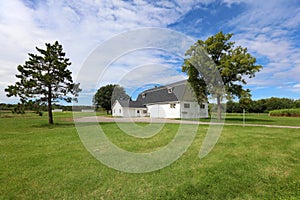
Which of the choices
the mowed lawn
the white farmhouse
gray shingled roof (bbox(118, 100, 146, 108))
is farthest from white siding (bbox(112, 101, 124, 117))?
the mowed lawn

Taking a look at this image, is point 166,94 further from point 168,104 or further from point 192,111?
point 192,111

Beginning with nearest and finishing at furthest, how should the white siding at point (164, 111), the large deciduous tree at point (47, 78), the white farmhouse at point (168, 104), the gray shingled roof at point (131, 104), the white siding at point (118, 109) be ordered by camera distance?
the large deciduous tree at point (47, 78), the white farmhouse at point (168, 104), the white siding at point (164, 111), the gray shingled roof at point (131, 104), the white siding at point (118, 109)

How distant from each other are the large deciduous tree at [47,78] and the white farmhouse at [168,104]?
49.2 feet

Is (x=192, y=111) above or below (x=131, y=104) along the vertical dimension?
below

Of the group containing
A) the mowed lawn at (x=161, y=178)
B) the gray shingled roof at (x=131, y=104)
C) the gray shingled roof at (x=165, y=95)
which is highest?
the gray shingled roof at (x=165, y=95)

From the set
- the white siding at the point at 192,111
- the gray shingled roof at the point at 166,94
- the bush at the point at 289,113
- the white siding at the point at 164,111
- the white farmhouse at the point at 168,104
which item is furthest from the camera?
the bush at the point at 289,113

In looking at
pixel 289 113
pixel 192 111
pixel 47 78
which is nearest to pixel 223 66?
pixel 192 111

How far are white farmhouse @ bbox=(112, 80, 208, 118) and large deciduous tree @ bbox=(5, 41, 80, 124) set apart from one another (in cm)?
1498

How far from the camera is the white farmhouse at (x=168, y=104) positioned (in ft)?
86.5

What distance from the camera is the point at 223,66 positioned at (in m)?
20.5

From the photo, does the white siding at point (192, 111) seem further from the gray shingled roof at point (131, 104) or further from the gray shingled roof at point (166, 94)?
the gray shingled roof at point (131, 104)

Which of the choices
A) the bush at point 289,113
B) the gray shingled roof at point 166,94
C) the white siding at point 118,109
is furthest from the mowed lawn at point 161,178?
the bush at point 289,113

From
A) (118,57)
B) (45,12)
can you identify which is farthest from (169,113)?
(45,12)

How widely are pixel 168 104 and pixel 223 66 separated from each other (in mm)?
10606
